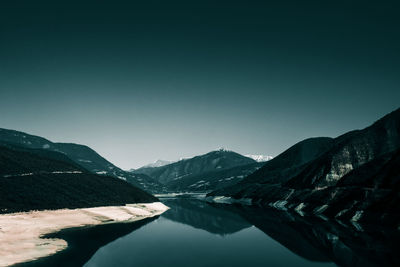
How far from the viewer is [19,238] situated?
6044 centimetres

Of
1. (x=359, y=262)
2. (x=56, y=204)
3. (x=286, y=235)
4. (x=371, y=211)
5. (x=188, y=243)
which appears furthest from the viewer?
(x=56, y=204)

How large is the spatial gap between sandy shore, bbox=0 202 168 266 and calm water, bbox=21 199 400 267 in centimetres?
391

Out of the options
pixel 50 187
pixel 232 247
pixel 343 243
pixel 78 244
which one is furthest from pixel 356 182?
pixel 50 187

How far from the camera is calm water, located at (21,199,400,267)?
A: 49.3 m

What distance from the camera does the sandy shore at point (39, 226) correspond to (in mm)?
49769

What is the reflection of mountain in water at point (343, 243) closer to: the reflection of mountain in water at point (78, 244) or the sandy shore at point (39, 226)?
the reflection of mountain in water at point (78, 244)

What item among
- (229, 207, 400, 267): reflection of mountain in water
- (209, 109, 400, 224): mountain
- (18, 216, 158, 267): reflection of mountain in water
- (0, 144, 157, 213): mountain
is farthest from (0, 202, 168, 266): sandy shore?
(209, 109, 400, 224): mountain

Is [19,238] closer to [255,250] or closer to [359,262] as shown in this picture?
[255,250]

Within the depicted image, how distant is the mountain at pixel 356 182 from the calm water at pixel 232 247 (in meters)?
17.1

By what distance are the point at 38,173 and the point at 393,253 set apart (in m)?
143

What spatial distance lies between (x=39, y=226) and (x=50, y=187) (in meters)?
56.1

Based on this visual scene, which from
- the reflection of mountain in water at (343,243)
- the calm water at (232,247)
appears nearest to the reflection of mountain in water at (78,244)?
the calm water at (232,247)

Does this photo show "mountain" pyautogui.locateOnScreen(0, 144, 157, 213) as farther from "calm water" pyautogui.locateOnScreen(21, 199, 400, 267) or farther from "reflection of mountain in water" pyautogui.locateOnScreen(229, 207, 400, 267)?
"reflection of mountain in water" pyautogui.locateOnScreen(229, 207, 400, 267)

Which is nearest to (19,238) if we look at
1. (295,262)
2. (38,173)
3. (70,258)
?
(70,258)
